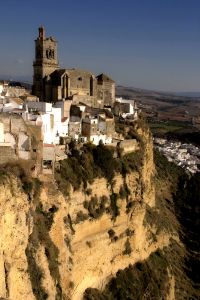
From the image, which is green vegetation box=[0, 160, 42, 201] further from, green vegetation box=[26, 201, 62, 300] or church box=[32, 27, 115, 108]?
church box=[32, 27, 115, 108]

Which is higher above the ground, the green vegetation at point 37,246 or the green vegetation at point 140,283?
the green vegetation at point 37,246

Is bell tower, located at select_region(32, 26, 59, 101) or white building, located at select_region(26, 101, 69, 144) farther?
bell tower, located at select_region(32, 26, 59, 101)

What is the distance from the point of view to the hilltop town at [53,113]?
81.8 ft

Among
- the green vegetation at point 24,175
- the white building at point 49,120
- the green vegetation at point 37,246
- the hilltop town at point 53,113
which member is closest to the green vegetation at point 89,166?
the hilltop town at point 53,113

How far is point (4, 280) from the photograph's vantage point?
68.5 feet

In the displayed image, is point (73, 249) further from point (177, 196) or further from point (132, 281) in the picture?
point (177, 196)

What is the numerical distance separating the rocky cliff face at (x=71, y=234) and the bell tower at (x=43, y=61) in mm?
8122

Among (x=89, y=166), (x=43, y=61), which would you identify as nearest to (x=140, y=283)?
(x=89, y=166)

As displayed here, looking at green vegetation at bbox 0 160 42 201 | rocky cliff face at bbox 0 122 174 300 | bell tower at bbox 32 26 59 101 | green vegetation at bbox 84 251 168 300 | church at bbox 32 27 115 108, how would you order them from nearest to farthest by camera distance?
rocky cliff face at bbox 0 122 174 300, green vegetation at bbox 0 160 42 201, green vegetation at bbox 84 251 168 300, church at bbox 32 27 115 108, bell tower at bbox 32 26 59 101

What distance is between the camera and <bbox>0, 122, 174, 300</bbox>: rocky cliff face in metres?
21.6

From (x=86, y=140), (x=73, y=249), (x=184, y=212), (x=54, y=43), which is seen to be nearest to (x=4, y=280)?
(x=73, y=249)

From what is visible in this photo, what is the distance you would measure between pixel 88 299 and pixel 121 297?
11.2 ft

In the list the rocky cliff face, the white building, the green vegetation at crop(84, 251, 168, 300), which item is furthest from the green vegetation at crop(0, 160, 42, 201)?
the green vegetation at crop(84, 251, 168, 300)

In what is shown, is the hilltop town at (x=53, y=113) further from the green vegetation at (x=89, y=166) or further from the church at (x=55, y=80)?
the green vegetation at (x=89, y=166)
